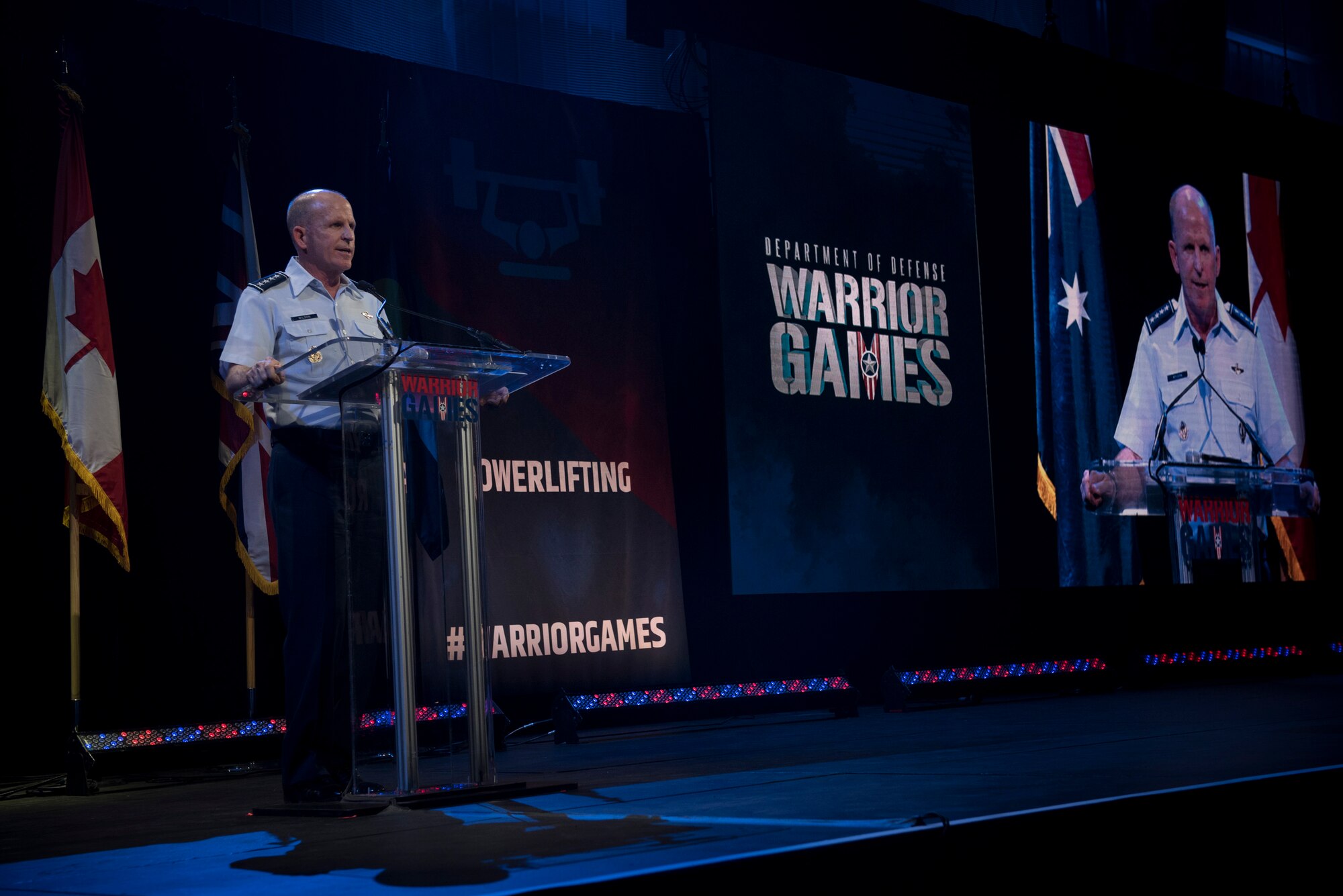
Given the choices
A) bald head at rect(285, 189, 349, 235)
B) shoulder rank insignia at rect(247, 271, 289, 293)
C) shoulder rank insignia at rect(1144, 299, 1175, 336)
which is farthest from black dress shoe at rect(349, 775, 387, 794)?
shoulder rank insignia at rect(1144, 299, 1175, 336)

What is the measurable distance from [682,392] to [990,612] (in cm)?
210

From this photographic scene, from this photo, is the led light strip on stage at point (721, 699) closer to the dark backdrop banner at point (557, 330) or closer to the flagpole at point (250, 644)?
the dark backdrop banner at point (557, 330)

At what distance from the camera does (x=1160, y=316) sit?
22.8 feet

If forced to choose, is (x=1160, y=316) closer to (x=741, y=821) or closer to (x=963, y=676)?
(x=963, y=676)

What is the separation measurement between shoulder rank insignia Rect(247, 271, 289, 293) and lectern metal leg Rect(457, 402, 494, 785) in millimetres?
557

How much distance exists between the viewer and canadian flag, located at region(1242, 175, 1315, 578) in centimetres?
719

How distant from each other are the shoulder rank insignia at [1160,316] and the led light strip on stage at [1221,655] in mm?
1653

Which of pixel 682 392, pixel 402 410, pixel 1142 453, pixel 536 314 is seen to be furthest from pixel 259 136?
pixel 1142 453

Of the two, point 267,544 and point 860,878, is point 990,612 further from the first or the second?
point 860,878

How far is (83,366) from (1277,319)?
6048 millimetres

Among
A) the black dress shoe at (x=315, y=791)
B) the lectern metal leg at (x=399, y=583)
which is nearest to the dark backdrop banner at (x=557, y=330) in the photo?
the black dress shoe at (x=315, y=791)

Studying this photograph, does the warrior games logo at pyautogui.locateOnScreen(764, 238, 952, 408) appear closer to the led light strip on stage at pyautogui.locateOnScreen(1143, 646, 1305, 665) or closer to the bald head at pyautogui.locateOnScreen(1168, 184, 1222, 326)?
the bald head at pyautogui.locateOnScreen(1168, 184, 1222, 326)

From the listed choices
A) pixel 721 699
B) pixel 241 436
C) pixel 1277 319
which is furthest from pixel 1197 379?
pixel 241 436

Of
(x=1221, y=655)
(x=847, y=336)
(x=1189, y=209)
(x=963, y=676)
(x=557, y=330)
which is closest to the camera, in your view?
(x=557, y=330)
